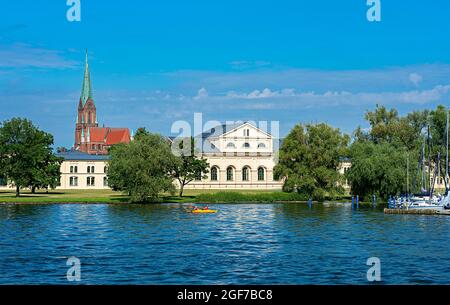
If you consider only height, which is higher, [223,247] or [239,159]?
[239,159]

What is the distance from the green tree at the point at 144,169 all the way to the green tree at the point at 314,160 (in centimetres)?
1879

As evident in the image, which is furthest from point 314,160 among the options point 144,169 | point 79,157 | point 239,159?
point 79,157

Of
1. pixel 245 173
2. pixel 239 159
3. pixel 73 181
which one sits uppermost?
pixel 239 159

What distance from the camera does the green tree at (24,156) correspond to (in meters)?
103

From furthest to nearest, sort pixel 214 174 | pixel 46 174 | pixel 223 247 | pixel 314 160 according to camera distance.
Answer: pixel 214 174 → pixel 46 174 → pixel 314 160 → pixel 223 247

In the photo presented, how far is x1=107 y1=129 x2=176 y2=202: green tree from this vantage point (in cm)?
8625

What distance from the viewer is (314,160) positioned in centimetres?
9394

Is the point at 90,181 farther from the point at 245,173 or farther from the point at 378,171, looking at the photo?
the point at 378,171

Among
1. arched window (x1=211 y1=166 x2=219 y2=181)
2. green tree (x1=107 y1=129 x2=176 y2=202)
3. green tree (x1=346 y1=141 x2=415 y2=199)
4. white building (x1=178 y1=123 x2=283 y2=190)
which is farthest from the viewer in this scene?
arched window (x1=211 y1=166 x2=219 y2=181)

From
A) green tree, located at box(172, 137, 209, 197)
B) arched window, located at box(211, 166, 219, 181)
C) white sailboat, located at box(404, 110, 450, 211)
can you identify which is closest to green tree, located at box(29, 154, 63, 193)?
green tree, located at box(172, 137, 209, 197)

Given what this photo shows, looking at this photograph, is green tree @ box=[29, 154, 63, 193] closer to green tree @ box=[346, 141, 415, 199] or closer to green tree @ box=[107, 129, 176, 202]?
green tree @ box=[107, 129, 176, 202]

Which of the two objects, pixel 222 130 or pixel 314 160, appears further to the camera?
pixel 222 130

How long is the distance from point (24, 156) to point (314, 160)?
159 feet

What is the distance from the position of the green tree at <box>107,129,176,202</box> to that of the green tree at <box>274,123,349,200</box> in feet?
61.7
